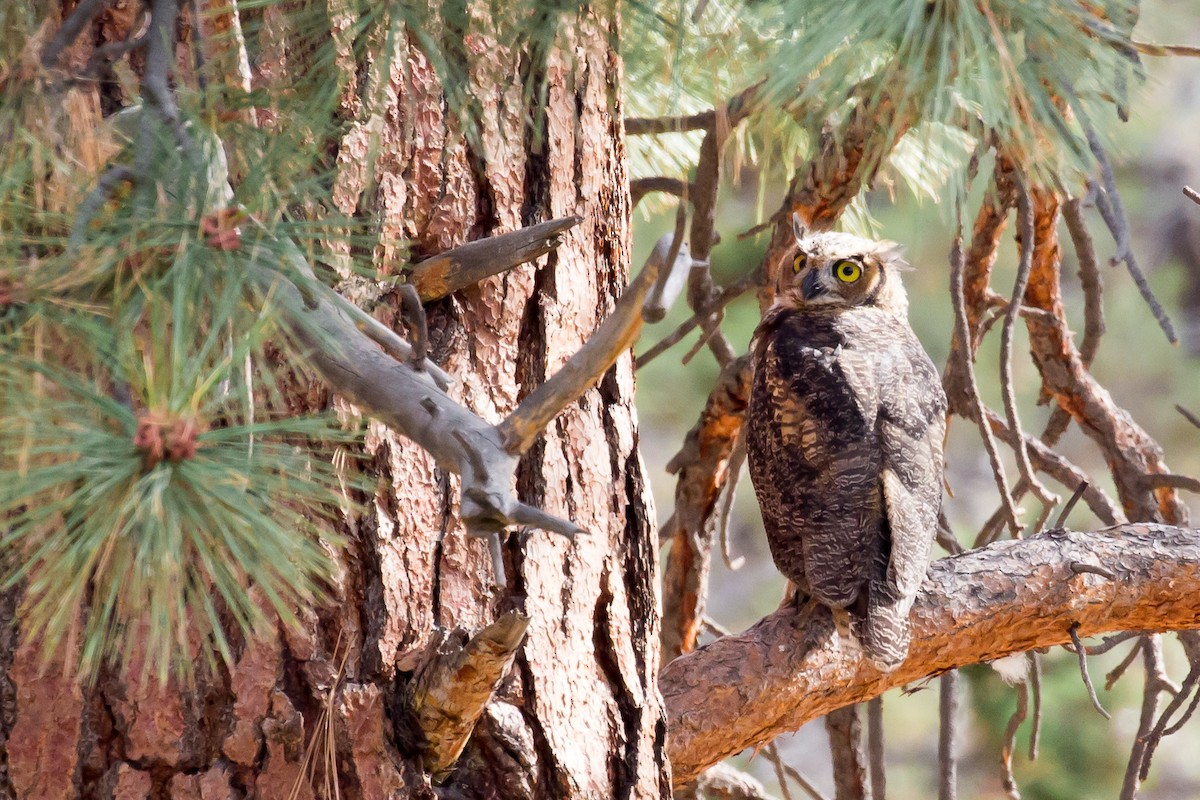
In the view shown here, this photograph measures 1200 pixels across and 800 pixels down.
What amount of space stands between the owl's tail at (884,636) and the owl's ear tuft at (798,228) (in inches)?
32.8

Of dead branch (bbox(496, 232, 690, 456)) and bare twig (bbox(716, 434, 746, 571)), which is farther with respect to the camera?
bare twig (bbox(716, 434, 746, 571))

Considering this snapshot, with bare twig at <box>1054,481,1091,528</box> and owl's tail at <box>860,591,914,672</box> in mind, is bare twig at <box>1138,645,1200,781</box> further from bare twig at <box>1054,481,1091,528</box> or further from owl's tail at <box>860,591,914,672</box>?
owl's tail at <box>860,591,914,672</box>

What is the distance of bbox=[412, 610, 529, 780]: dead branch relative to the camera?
117 centimetres

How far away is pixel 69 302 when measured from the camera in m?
0.82

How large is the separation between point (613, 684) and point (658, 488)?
5611 millimetres

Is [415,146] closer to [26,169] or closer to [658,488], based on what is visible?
[26,169]

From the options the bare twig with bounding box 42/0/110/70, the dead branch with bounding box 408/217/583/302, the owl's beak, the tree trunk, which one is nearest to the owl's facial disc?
the owl's beak

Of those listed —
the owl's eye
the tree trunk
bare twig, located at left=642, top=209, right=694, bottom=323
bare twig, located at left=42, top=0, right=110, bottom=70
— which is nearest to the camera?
bare twig, located at left=642, top=209, right=694, bottom=323

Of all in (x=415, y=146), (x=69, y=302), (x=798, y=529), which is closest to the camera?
(x=69, y=302)

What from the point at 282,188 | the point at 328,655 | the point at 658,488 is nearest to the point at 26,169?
the point at 282,188

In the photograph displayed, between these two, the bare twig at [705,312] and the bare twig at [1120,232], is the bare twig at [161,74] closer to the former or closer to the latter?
the bare twig at [1120,232]

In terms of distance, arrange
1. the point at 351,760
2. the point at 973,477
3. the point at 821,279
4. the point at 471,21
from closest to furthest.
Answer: the point at 471,21, the point at 351,760, the point at 821,279, the point at 973,477

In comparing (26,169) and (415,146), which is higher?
(415,146)

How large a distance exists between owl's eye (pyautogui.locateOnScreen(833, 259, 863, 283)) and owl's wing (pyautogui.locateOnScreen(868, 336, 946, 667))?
18 centimetres
